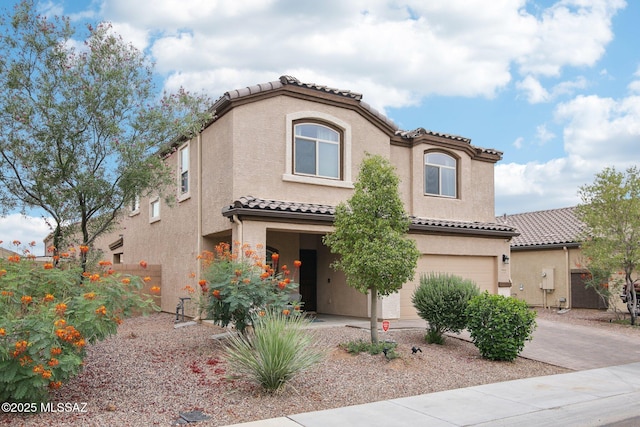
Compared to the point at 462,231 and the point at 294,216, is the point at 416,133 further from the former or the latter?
the point at 294,216

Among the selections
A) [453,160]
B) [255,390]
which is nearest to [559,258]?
[453,160]

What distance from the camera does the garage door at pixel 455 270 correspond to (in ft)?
59.0

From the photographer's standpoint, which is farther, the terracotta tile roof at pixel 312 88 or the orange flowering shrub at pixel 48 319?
the terracotta tile roof at pixel 312 88

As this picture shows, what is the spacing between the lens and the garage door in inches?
707

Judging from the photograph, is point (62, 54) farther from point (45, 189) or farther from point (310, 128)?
point (310, 128)

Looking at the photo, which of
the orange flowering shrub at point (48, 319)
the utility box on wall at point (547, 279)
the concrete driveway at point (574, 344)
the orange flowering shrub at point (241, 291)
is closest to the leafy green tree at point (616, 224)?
the concrete driveway at point (574, 344)

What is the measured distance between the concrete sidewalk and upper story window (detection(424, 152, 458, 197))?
10.0 meters

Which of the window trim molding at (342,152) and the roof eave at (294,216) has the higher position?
the window trim molding at (342,152)

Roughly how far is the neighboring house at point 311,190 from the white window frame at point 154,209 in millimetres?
44

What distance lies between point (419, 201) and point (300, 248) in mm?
4349

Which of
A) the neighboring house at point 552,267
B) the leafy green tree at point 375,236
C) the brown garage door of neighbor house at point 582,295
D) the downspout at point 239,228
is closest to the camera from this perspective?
the leafy green tree at point 375,236

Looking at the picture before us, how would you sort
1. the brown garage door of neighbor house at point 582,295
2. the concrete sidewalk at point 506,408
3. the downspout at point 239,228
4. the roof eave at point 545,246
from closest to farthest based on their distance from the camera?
the concrete sidewalk at point 506,408 → the downspout at point 239,228 → the brown garage door of neighbor house at point 582,295 → the roof eave at point 545,246

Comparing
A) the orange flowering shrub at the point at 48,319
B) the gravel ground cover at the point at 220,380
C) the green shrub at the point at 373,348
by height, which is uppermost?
the orange flowering shrub at the point at 48,319

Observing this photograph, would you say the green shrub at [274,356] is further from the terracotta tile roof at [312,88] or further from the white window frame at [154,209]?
the white window frame at [154,209]
